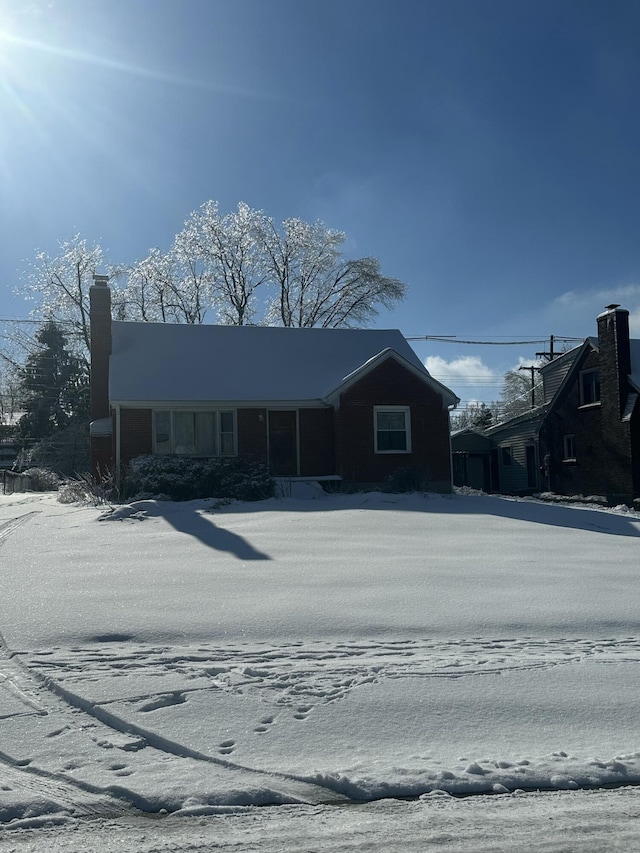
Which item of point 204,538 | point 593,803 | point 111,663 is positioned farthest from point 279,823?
point 204,538

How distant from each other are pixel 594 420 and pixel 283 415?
11.3 metres

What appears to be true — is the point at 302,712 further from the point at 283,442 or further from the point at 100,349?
the point at 100,349

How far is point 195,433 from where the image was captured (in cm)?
2206

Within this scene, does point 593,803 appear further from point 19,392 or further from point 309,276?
point 19,392

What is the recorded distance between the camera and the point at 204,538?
11.3 meters

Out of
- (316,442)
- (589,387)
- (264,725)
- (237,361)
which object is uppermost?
(237,361)

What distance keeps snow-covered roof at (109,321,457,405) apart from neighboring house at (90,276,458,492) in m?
0.06

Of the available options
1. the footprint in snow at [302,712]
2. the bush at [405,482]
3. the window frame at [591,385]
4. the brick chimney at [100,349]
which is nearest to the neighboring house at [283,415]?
the bush at [405,482]

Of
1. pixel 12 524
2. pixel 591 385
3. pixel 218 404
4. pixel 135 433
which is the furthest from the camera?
pixel 591 385

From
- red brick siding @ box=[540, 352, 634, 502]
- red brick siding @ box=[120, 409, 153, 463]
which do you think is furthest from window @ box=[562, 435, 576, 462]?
red brick siding @ box=[120, 409, 153, 463]

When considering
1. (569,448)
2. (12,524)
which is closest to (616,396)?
(569,448)

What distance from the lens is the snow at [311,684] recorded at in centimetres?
365

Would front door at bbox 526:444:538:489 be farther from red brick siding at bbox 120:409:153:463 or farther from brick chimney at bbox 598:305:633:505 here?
red brick siding at bbox 120:409:153:463

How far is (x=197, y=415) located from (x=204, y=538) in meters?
11.2
